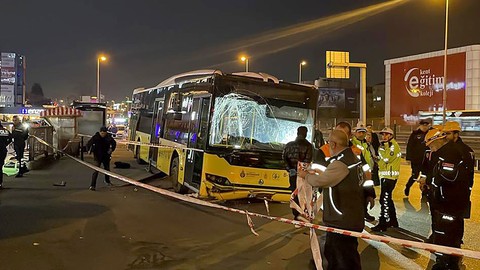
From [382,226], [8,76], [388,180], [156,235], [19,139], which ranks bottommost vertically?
[156,235]

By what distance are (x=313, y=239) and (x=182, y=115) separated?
23.9 feet

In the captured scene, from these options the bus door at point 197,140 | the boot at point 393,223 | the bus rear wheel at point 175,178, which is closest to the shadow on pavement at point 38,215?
the bus door at point 197,140

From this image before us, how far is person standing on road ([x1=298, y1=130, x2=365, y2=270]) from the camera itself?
513cm

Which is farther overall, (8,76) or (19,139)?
(8,76)

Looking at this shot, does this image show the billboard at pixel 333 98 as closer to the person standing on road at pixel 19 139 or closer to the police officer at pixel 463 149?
the person standing on road at pixel 19 139

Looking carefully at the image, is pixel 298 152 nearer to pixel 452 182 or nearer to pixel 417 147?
pixel 452 182

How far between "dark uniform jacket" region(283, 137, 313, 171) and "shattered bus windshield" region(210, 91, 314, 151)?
5.43 feet

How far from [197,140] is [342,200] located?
6342mm

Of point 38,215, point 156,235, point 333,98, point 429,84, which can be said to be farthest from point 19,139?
point 333,98

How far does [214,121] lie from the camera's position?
34.9ft

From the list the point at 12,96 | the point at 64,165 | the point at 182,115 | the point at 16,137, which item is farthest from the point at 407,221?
the point at 12,96

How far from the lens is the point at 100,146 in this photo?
13.8m

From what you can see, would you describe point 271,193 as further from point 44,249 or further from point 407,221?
point 44,249

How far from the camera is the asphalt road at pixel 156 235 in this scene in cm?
683
